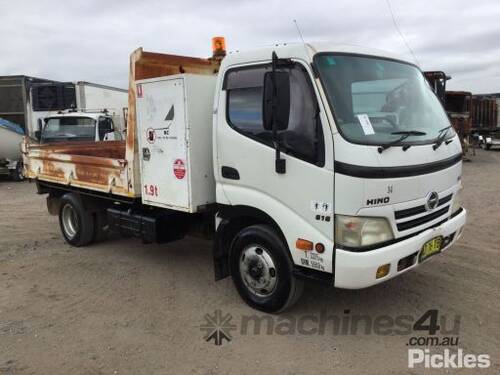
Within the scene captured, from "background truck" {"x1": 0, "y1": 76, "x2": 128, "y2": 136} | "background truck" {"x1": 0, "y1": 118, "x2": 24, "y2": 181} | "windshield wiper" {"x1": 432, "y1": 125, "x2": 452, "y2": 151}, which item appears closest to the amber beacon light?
"windshield wiper" {"x1": 432, "y1": 125, "x2": 452, "y2": 151}

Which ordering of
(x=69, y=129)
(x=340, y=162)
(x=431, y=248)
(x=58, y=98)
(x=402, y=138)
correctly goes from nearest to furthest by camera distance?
1. (x=340, y=162)
2. (x=402, y=138)
3. (x=431, y=248)
4. (x=69, y=129)
5. (x=58, y=98)

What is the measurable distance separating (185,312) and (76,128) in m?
8.38

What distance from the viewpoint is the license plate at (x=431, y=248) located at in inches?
149

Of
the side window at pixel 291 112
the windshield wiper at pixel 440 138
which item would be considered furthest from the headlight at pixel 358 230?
the windshield wiper at pixel 440 138

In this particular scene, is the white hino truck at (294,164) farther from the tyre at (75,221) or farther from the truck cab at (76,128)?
the truck cab at (76,128)

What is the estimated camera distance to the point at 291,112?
360cm

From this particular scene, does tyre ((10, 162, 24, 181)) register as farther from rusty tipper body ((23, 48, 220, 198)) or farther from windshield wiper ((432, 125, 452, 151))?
windshield wiper ((432, 125, 452, 151))

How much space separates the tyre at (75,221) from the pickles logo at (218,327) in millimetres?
2972

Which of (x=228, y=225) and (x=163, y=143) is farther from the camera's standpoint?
(x=163, y=143)

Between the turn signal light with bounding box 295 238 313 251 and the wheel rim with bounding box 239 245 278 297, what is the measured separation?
0.40 metres

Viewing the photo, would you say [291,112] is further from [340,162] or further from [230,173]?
[230,173]

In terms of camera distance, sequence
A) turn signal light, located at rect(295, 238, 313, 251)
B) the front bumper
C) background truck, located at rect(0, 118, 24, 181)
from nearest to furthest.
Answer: the front bumper → turn signal light, located at rect(295, 238, 313, 251) → background truck, located at rect(0, 118, 24, 181)
